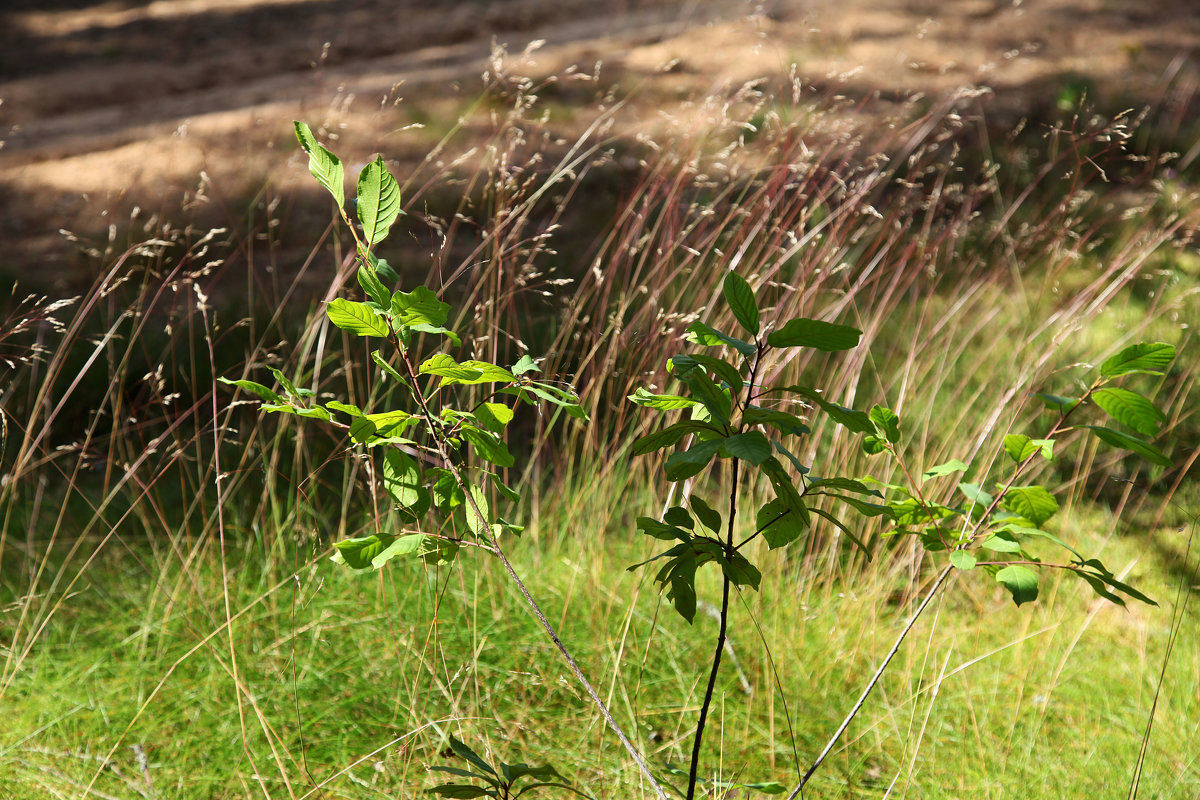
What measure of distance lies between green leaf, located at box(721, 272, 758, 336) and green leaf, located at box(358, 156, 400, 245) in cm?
35

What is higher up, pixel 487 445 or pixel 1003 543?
pixel 487 445

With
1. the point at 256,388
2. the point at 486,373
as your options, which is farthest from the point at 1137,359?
the point at 256,388

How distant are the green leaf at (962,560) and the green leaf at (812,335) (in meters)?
0.28

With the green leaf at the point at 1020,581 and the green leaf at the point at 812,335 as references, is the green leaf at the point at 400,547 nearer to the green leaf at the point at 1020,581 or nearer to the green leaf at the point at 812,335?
the green leaf at the point at 812,335

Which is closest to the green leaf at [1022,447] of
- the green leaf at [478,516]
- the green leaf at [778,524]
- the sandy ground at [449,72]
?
the green leaf at [778,524]

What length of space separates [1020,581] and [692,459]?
0.39m

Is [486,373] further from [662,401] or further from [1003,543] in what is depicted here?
[1003,543]

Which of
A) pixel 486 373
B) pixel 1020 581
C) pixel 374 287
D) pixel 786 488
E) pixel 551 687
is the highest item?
pixel 374 287

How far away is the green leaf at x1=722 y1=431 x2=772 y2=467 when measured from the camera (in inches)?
33.1

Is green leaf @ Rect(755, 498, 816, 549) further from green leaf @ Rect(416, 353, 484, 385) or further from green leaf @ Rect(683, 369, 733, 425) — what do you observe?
green leaf @ Rect(416, 353, 484, 385)

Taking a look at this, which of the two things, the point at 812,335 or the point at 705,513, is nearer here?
the point at 812,335

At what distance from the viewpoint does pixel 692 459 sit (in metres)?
0.87

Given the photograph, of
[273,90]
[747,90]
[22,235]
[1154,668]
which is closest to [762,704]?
[1154,668]

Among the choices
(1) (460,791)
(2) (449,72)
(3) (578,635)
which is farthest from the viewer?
(2) (449,72)
